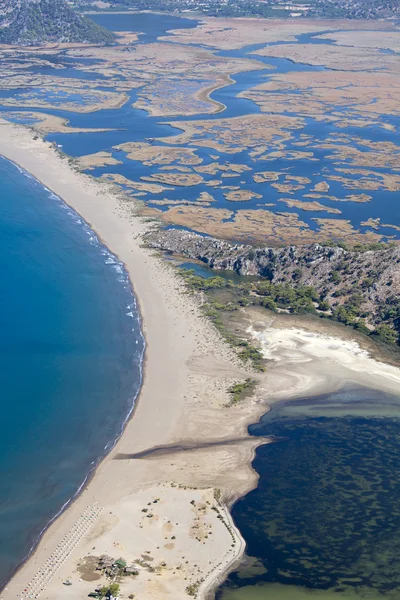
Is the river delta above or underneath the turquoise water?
above

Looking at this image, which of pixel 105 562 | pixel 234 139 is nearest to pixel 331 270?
pixel 105 562

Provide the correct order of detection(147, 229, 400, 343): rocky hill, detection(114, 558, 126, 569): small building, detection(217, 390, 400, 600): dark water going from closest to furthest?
detection(114, 558, 126, 569): small building → detection(217, 390, 400, 600): dark water → detection(147, 229, 400, 343): rocky hill

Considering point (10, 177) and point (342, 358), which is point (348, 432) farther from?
point (10, 177)

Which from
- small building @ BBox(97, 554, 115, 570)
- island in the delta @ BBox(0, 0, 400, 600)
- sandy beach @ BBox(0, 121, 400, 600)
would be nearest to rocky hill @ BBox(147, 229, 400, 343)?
island in the delta @ BBox(0, 0, 400, 600)

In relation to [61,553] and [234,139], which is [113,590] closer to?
[61,553]

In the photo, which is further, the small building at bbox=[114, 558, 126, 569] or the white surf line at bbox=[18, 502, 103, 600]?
the small building at bbox=[114, 558, 126, 569]

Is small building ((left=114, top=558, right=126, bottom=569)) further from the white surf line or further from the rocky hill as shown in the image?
the rocky hill
